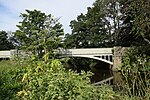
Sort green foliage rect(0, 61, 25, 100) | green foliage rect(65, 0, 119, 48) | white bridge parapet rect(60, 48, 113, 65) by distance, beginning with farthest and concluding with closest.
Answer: green foliage rect(65, 0, 119, 48), white bridge parapet rect(60, 48, 113, 65), green foliage rect(0, 61, 25, 100)

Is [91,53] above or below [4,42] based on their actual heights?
below

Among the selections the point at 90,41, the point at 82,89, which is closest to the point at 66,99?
the point at 82,89

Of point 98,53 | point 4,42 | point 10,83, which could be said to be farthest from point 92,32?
point 10,83

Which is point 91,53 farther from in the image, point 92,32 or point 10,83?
point 10,83

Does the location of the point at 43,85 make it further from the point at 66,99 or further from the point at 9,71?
the point at 9,71

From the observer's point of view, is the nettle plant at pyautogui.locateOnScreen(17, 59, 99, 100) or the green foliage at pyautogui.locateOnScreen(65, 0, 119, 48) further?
the green foliage at pyautogui.locateOnScreen(65, 0, 119, 48)

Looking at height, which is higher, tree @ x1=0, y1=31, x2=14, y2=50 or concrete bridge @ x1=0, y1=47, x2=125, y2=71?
tree @ x1=0, y1=31, x2=14, y2=50

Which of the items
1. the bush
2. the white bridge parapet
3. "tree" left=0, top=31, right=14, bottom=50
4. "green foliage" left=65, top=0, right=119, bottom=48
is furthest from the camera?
"tree" left=0, top=31, right=14, bottom=50

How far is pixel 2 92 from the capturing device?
213 inches

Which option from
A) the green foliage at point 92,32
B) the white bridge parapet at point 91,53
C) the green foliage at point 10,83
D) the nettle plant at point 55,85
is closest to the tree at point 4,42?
the green foliage at point 92,32

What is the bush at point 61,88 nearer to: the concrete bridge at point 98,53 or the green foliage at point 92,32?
the concrete bridge at point 98,53

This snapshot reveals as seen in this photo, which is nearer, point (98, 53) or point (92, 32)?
point (98, 53)

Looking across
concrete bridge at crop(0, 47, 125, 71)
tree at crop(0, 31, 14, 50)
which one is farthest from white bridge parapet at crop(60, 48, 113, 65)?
tree at crop(0, 31, 14, 50)

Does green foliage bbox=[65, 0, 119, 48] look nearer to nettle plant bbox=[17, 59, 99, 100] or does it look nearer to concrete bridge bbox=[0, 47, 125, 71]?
concrete bridge bbox=[0, 47, 125, 71]
